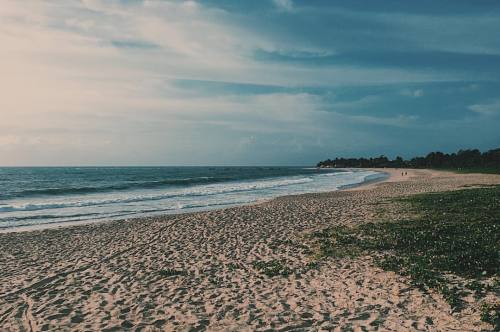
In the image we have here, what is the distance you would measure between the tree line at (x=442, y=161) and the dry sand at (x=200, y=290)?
9391 cm

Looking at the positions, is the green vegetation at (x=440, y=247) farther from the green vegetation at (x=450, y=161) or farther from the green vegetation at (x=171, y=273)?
the green vegetation at (x=450, y=161)

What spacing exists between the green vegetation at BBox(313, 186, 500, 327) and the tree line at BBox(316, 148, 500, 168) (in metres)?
86.7

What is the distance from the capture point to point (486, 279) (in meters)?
8.21

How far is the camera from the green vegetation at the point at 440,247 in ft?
26.3

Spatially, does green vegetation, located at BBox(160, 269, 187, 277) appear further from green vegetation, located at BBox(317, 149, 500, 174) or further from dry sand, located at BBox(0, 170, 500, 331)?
green vegetation, located at BBox(317, 149, 500, 174)

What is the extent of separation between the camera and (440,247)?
10.8 m

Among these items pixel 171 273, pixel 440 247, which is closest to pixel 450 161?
pixel 440 247

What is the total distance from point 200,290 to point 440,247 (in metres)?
6.87

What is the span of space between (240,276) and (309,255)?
254cm

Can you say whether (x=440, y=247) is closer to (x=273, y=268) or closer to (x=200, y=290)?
(x=273, y=268)

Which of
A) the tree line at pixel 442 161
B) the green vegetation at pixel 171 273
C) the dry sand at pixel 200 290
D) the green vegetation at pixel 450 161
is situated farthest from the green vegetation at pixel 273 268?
the tree line at pixel 442 161

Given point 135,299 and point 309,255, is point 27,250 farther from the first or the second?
point 309,255

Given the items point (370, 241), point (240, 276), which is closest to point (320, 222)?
point (370, 241)

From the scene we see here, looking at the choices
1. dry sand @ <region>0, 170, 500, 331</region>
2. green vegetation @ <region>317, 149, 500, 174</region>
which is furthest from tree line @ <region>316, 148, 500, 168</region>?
dry sand @ <region>0, 170, 500, 331</region>
